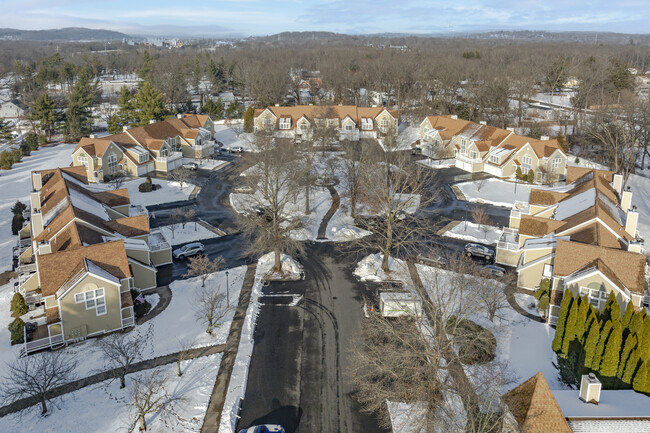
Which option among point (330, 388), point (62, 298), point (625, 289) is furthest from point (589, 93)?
point (62, 298)

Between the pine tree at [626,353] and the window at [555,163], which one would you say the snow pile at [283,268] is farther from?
the window at [555,163]

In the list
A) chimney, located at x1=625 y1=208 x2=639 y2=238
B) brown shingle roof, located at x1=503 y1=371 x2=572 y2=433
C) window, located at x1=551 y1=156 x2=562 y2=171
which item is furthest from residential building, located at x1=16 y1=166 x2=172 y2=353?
window, located at x1=551 y1=156 x2=562 y2=171

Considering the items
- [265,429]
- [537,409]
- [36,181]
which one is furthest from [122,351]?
[36,181]

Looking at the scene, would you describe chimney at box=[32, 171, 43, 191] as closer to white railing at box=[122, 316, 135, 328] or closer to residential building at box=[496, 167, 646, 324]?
white railing at box=[122, 316, 135, 328]

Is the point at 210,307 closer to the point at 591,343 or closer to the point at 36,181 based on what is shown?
the point at 591,343

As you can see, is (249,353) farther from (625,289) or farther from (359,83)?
(359,83)

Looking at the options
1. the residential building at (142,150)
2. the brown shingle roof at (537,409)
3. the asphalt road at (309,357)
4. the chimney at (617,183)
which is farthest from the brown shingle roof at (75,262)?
the chimney at (617,183)
